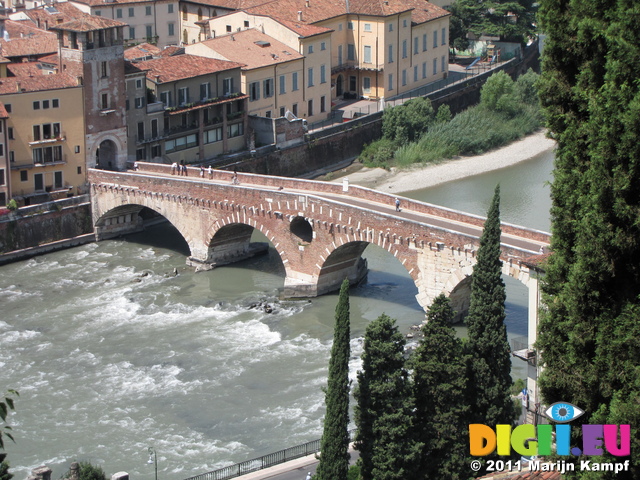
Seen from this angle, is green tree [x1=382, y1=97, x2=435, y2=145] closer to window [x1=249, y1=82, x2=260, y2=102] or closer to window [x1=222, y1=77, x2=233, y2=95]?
window [x1=249, y1=82, x2=260, y2=102]

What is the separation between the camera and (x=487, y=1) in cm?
9894

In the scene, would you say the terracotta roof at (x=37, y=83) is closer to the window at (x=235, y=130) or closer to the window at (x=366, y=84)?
the window at (x=235, y=130)

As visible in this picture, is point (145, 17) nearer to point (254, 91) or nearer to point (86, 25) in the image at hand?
point (254, 91)

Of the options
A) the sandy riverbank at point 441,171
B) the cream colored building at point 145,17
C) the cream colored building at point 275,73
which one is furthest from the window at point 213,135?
the cream colored building at point 145,17

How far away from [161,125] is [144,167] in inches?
154

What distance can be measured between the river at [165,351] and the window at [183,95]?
27.7ft

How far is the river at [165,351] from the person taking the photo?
4131 cm

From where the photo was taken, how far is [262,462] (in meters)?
37.7

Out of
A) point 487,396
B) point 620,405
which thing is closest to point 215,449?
point 487,396

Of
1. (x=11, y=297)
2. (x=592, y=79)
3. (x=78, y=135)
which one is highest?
(x=592, y=79)

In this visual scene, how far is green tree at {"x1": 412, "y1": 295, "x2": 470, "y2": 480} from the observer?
1356 inches

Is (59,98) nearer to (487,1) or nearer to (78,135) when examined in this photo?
(78,135)

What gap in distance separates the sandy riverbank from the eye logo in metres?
53.8

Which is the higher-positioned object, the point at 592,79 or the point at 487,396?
the point at 592,79
